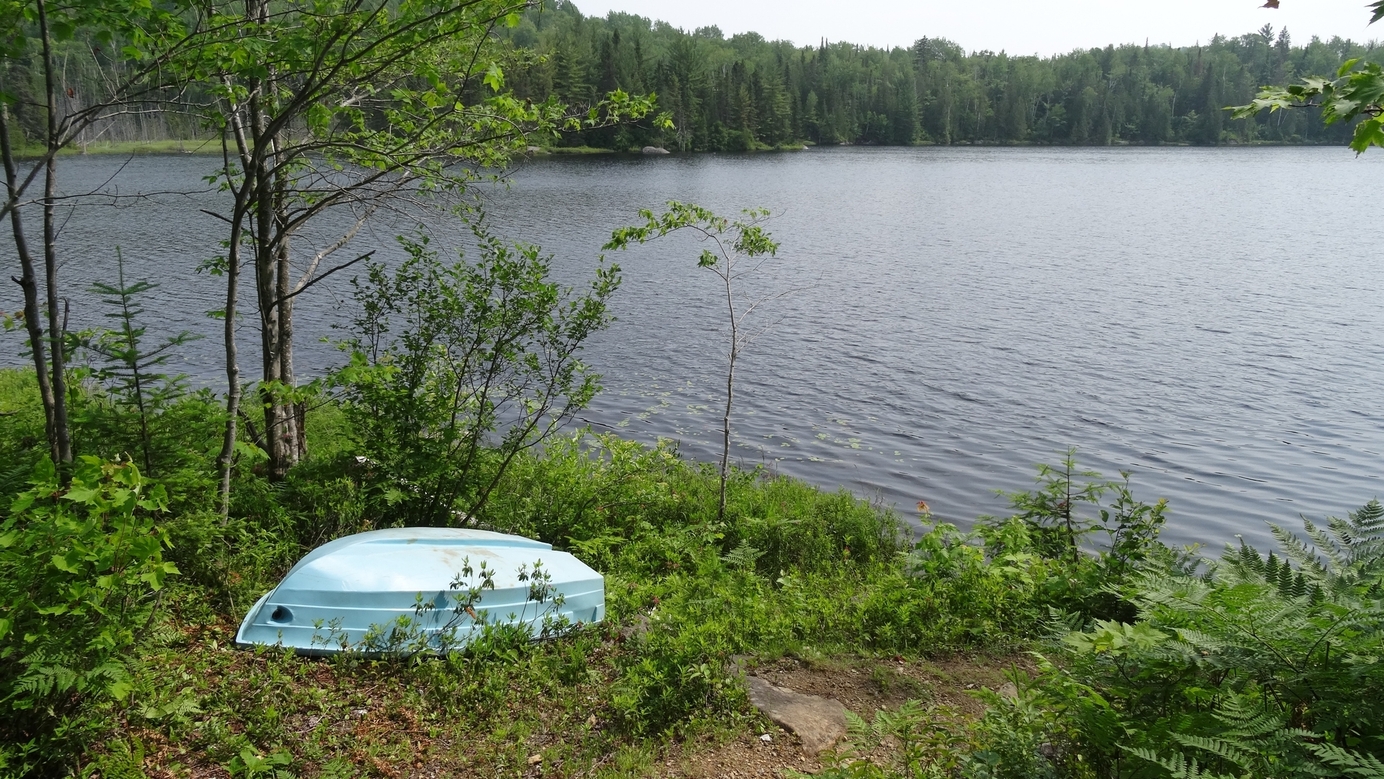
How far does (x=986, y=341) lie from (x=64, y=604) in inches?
774

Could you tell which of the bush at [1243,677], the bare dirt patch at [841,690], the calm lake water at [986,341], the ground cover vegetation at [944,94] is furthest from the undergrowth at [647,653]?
the ground cover vegetation at [944,94]

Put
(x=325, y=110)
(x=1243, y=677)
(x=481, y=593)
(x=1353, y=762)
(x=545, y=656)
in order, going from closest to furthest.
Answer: (x=1353, y=762) < (x=1243, y=677) < (x=545, y=656) < (x=481, y=593) < (x=325, y=110)

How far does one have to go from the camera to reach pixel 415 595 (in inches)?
220

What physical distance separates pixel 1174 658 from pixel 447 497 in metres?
6.07

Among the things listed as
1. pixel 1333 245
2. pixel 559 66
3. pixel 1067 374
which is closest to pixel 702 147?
pixel 559 66

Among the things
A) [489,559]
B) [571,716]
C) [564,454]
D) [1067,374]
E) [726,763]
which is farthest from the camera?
[1067,374]

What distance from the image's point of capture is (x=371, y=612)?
5.50m

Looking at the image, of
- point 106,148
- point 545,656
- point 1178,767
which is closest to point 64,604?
point 545,656

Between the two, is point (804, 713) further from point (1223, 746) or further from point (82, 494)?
point (82, 494)

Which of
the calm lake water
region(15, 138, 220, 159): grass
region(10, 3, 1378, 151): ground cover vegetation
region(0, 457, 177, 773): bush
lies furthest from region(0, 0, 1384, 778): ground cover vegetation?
region(10, 3, 1378, 151): ground cover vegetation

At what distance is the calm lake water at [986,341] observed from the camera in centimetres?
1327

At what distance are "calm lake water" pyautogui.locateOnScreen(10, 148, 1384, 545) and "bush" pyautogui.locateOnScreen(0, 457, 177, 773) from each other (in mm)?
5133

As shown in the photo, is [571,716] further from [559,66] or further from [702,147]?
[702,147]

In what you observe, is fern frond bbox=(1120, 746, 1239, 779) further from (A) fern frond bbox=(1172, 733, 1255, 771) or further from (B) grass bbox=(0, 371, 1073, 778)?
(B) grass bbox=(0, 371, 1073, 778)
